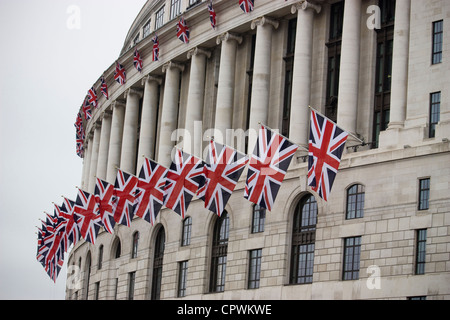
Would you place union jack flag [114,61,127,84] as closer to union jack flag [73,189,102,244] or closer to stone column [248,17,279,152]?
union jack flag [73,189,102,244]

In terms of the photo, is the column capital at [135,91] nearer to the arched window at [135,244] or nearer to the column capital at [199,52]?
the column capital at [199,52]

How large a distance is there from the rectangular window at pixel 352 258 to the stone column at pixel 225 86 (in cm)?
1650

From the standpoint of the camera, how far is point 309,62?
233ft

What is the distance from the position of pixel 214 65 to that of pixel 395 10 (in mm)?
19077

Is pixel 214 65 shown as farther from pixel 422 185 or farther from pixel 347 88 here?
pixel 422 185

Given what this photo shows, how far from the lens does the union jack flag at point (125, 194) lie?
70.1 meters

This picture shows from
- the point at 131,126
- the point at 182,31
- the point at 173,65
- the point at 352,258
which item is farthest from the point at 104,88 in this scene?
the point at 352,258

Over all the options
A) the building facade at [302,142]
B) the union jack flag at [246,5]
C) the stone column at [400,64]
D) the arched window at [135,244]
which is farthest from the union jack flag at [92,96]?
the stone column at [400,64]

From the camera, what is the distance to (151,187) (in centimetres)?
6650

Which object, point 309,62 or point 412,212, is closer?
point 412,212

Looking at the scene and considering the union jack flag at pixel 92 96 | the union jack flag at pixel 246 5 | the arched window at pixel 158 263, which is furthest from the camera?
the union jack flag at pixel 92 96
